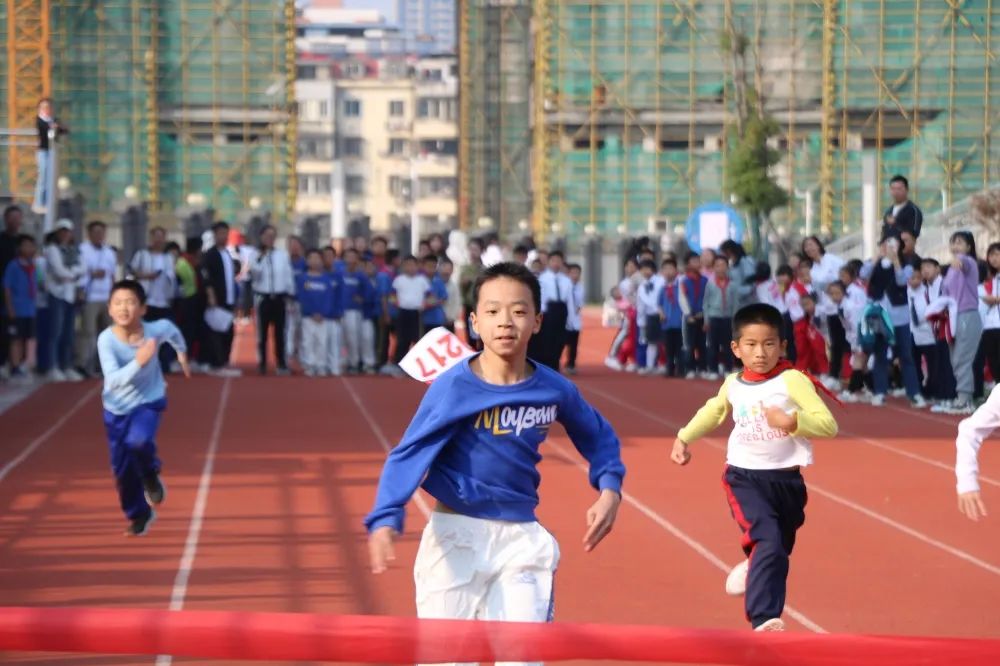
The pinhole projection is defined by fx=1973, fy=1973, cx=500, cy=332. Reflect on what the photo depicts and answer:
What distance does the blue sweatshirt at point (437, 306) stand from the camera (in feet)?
81.0

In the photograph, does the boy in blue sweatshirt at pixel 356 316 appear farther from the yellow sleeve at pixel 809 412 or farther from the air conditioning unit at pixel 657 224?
the air conditioning unit at pixel 657 224

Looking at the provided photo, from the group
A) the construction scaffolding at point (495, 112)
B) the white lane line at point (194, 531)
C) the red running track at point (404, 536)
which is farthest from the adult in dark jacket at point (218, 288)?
the construction scaffolding at point (495, 112)

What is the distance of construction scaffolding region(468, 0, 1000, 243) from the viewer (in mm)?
56344

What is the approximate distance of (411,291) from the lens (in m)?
24.8

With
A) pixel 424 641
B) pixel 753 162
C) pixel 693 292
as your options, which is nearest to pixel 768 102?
pixel 753 162

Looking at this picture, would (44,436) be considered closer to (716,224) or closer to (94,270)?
(94,270)

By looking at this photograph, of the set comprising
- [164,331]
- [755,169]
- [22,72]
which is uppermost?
[22,72]

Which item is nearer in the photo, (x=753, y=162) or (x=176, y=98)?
(x=753, y=162)

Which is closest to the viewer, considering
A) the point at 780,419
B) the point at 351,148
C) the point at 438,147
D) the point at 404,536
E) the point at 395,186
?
the point at 780,419

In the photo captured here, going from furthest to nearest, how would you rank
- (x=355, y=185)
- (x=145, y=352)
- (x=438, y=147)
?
1. (x=355, y=185)
2. (x=438, y=147)
3. (x=145, y=352)

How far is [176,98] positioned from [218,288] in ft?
128

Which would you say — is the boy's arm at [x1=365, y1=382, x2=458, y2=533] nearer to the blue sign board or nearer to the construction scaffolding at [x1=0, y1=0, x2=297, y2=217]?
the blue sign board

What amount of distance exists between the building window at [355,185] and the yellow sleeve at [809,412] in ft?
406

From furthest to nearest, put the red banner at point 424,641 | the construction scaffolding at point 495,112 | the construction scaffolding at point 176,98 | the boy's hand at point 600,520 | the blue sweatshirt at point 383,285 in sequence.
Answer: the construction scaffolding at point 495,112 < the construction scaffolding at point 176,98 < the blue sweatshirt at point 383,285 < the boy's hand at point 600,520 < the red banner at point 424,641
